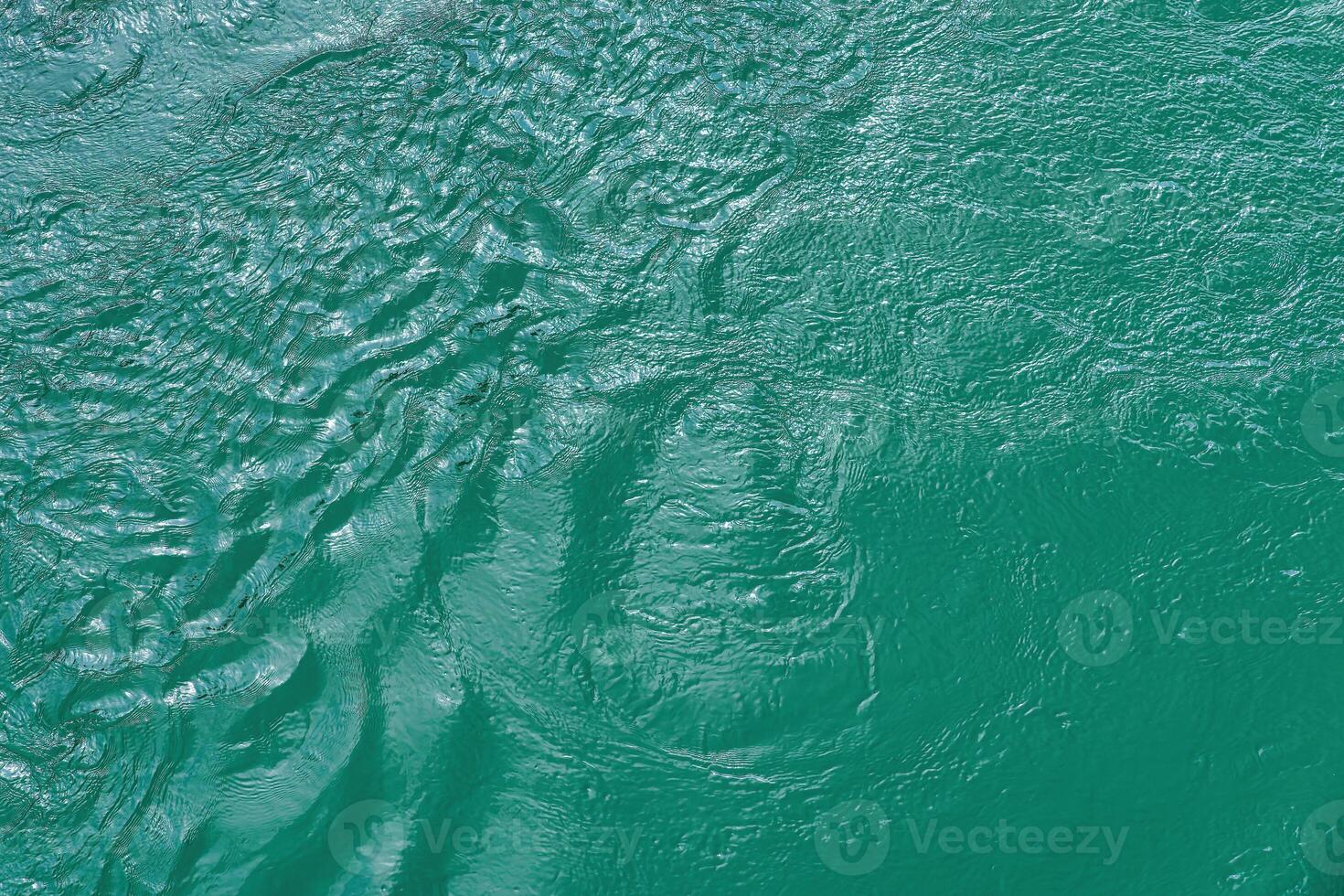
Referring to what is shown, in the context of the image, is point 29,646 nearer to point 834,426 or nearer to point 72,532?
point 72,532

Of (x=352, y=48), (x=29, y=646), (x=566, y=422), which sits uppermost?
(x=352, y=48)

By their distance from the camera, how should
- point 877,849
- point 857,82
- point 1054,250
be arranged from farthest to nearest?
1. point 857,82
2. point 1054,250
3. point 877,849

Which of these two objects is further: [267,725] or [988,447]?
[988,447]

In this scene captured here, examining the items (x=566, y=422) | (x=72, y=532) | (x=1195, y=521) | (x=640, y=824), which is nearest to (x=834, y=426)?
(x=566, y=422)

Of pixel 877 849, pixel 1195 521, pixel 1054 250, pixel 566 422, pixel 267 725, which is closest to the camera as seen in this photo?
pixel 877 849

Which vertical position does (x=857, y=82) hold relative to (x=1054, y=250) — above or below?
above

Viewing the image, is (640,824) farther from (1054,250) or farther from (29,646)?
(1054,250)

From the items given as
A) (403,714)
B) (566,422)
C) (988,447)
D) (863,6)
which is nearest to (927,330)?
(988,447)
